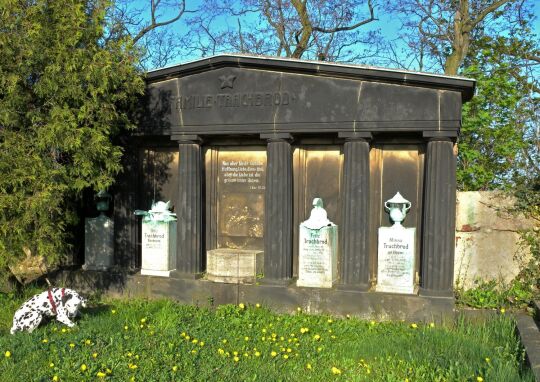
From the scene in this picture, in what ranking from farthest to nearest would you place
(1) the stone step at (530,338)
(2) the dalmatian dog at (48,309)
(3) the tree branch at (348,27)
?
1. (3) the tree branch at (348,27)
2. (2) the dalmatian dog at (48,309)
3. (1) the stone step at (530,338)

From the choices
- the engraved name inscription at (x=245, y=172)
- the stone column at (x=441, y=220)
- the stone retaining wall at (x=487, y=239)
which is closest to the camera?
the stone column at (x=441, y=220)

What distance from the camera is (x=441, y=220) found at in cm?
657

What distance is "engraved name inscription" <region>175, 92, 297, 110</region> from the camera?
7227 mm

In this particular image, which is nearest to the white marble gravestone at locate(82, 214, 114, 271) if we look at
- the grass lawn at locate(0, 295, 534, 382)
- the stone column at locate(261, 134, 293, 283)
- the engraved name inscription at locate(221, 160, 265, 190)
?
the grass lawn at locate(0, 295, 534, 382)

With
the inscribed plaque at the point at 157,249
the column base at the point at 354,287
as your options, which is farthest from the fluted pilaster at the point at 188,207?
the column base at the point at 354,287

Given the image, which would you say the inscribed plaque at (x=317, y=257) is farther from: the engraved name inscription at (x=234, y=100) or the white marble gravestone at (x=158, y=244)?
the white marble gravestone at (x=158, y=244)

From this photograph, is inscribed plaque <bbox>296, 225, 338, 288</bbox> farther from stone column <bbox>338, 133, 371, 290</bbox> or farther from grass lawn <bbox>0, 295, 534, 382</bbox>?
grass lawn <bbox>0, 295, 534, 382</bbox>

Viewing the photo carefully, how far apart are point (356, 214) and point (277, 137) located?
1624 mm

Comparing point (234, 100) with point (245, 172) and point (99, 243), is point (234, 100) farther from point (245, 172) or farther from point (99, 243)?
point (99, 243)

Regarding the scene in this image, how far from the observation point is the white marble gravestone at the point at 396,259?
6703 millimetres

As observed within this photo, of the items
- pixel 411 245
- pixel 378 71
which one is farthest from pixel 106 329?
pixel 378 71

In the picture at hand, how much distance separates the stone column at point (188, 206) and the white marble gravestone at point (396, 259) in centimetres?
289

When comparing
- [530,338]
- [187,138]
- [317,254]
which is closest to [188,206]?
[187,138]

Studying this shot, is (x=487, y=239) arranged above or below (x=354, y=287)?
above
